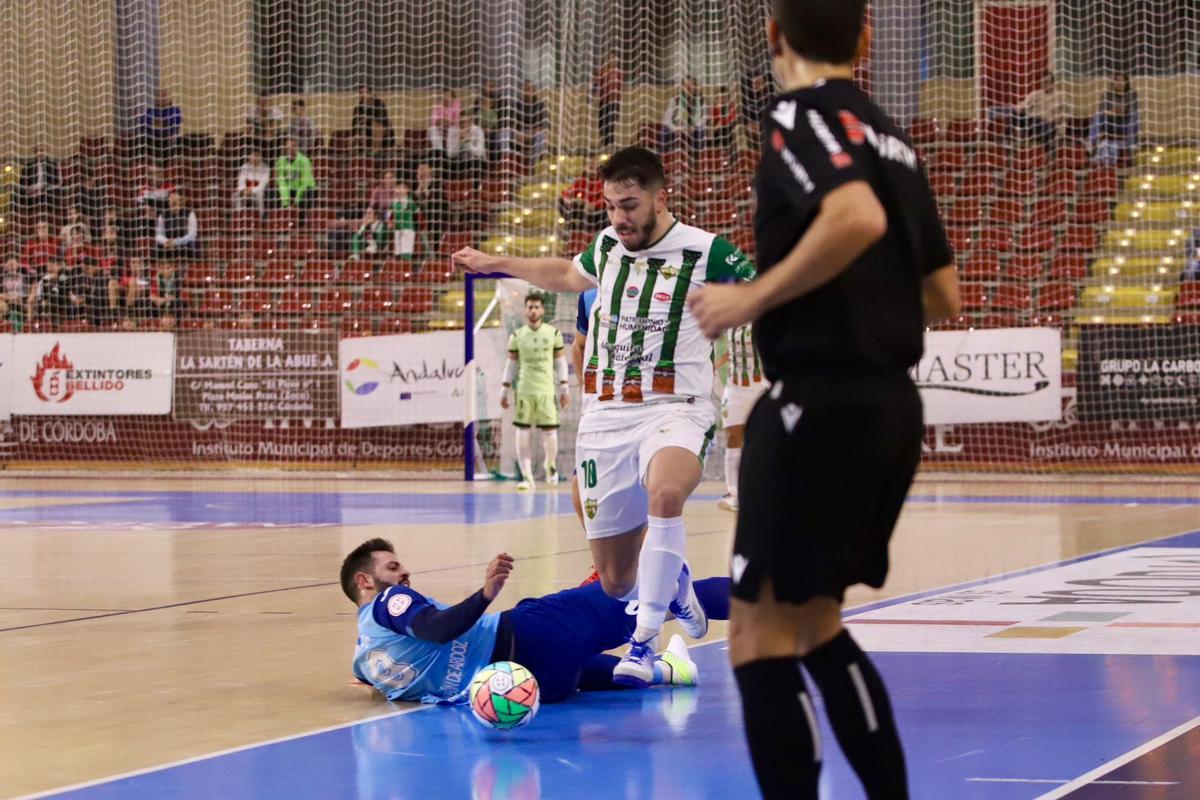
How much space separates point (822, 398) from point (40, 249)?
24.2m

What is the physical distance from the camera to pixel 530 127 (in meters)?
25.5

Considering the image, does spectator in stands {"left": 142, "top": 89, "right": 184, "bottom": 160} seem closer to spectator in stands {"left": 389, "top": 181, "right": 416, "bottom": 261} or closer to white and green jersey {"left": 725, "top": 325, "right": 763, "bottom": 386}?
spectator in stands {"left": 389, "top": 181, "right": 416, "bottom": 261}

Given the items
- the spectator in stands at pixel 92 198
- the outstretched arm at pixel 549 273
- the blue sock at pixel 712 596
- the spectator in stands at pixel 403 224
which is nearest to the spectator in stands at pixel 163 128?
the spectator in stands at pixel 92 198

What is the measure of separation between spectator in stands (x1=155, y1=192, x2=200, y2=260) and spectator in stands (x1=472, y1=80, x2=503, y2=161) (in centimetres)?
458

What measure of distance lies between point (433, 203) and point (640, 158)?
1932 centimetres

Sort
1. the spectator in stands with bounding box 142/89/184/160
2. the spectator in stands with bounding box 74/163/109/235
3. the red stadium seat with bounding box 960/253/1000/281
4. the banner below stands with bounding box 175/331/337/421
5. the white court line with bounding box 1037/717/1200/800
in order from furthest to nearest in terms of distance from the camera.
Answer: the spectator in stands with bounding box 142/89/184/160 → the spectator in stands with bounding box 74/163/109/235 → the banner below stands with bounding box 175/331/337/421 → the red stadium seat with bounding box 960/253/1000/281 → the white court line with bounding box 1037/717/1200/800

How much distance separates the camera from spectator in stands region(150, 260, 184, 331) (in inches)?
961

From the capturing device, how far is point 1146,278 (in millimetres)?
21938

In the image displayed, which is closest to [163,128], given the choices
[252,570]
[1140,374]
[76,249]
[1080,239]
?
[76,249]

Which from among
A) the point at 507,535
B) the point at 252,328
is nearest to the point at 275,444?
the point at 252,328

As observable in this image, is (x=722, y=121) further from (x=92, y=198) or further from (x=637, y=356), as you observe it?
(x=637, y=356)

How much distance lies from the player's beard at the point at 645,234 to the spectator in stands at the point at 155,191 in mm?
20443

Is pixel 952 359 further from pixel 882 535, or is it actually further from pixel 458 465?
pixel 882 535

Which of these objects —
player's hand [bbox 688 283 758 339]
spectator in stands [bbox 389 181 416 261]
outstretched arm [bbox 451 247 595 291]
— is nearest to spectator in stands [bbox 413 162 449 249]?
spectator in stands [bbox 389 181 416 261]
